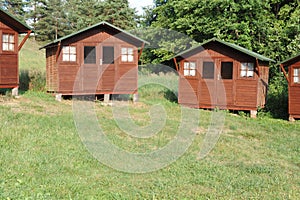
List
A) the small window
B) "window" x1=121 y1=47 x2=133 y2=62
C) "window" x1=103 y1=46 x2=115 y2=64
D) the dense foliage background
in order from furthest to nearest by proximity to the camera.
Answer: the dense foliage background
"window" x1=103 y1=46 x2=115 y2=64
the small window
"window" x1=121 y1=47 x2=133 y2=62

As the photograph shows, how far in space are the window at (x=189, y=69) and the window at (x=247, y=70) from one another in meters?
2.26

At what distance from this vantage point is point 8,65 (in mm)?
13680

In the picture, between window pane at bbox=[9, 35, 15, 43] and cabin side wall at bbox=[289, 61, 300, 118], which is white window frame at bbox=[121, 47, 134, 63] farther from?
cabin side wall at bbox=[289, 61, 300, 118]

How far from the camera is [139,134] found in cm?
1068

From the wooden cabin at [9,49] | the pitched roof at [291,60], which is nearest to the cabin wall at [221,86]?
the pitched roof at [291,60]

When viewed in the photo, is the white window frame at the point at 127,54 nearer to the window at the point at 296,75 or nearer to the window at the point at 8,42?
the window at the point at 8,42

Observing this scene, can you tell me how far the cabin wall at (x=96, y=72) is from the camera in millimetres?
15422

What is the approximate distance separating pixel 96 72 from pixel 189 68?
4633 mm

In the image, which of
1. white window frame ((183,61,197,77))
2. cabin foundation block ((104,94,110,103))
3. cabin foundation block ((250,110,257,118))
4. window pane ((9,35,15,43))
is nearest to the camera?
window pane ((9,35,15,43))

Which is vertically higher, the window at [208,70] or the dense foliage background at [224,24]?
the dense foliage background at [224,24]

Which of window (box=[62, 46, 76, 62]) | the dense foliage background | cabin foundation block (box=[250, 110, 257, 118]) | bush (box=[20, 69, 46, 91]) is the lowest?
cabin foundation block (box=[250, 110, 257, 118])

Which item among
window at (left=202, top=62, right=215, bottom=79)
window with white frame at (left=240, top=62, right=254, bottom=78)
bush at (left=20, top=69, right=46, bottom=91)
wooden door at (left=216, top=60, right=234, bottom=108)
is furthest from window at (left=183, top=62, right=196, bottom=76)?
bush at (left=20, top=69, right=46, bottom=91)

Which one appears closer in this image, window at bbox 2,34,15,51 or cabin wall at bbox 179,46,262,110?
window at bbox 2,34,15,51

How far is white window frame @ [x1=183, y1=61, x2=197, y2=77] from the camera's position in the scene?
17.4 metres
